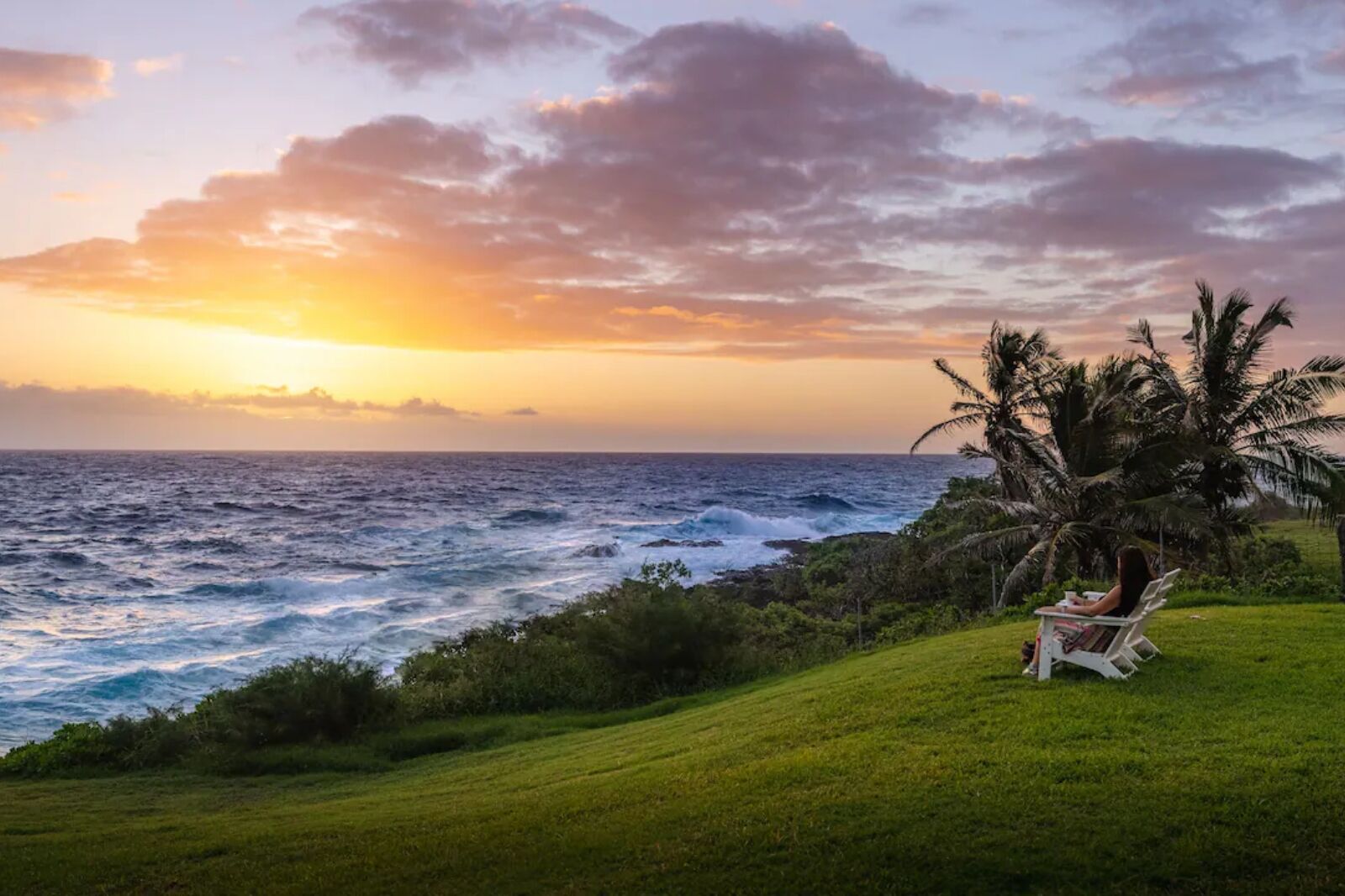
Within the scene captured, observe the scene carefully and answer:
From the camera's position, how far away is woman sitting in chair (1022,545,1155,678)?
10.8m

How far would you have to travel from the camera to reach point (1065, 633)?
11344 mm

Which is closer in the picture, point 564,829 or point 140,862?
point 564,829

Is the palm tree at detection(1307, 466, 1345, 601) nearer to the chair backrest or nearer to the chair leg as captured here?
the chair backrest

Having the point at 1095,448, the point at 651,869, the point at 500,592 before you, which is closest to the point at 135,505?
the point at 500,592

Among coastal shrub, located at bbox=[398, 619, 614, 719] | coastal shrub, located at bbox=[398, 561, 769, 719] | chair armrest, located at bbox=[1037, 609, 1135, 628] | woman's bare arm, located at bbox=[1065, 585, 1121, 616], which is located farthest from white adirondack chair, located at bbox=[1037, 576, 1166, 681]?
coastal shrub, located at bbox=[398, 619, 614, 719]

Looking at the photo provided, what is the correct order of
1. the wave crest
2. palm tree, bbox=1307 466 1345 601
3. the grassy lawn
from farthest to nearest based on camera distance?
the wave crest → the grassy lawn → palm tree, bbox=1307 466 1345 601

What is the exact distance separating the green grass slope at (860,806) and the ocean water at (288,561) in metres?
14.6

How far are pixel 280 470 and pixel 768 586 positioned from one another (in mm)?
127655

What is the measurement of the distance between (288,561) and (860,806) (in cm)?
4817

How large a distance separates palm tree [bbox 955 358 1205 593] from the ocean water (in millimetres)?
18668

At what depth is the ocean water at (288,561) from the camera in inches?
1081

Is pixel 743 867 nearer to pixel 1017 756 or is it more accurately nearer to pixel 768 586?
pixel 1017 756

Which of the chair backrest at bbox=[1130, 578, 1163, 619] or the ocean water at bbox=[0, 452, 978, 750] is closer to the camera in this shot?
the chair backrest at bbox=[1130, 578, 1163, 619]

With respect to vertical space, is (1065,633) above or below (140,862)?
above
